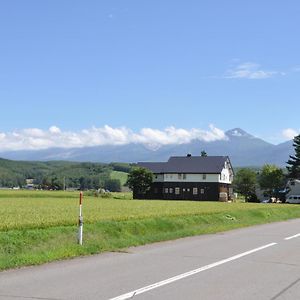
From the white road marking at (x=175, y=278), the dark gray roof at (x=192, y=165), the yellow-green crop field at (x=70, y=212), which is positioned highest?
the dark gray roof at (x=192, y=165)

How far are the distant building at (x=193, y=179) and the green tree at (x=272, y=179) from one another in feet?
33.3

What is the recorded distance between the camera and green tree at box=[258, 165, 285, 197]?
360ft

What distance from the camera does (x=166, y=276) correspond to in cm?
995

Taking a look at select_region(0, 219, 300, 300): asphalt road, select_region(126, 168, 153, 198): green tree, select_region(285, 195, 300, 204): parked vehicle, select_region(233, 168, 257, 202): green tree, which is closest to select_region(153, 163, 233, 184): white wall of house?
select_region(126, 168, 153, 198): green tree

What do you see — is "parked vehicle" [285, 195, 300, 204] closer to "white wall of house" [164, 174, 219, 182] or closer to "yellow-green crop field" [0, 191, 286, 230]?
"white wall of house" [164, 174, 219, 182]

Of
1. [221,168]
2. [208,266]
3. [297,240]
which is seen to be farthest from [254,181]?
[208,266]

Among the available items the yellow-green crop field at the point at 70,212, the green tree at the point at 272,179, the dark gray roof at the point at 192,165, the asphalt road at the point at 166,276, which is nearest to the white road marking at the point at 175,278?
the asphalt road at the point at 166,276

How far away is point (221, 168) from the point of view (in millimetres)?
97375

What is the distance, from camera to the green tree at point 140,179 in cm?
9919

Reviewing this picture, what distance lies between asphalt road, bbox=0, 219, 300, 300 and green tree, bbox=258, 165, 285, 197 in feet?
320

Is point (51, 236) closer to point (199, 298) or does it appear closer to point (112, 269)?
point (112, 269)

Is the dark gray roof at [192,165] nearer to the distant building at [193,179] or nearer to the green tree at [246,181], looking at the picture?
the distant building at [193,179]

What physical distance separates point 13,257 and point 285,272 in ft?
19.2

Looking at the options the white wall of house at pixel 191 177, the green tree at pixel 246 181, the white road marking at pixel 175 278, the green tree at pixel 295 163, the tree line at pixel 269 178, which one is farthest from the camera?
the green tree at pixel 246 181
